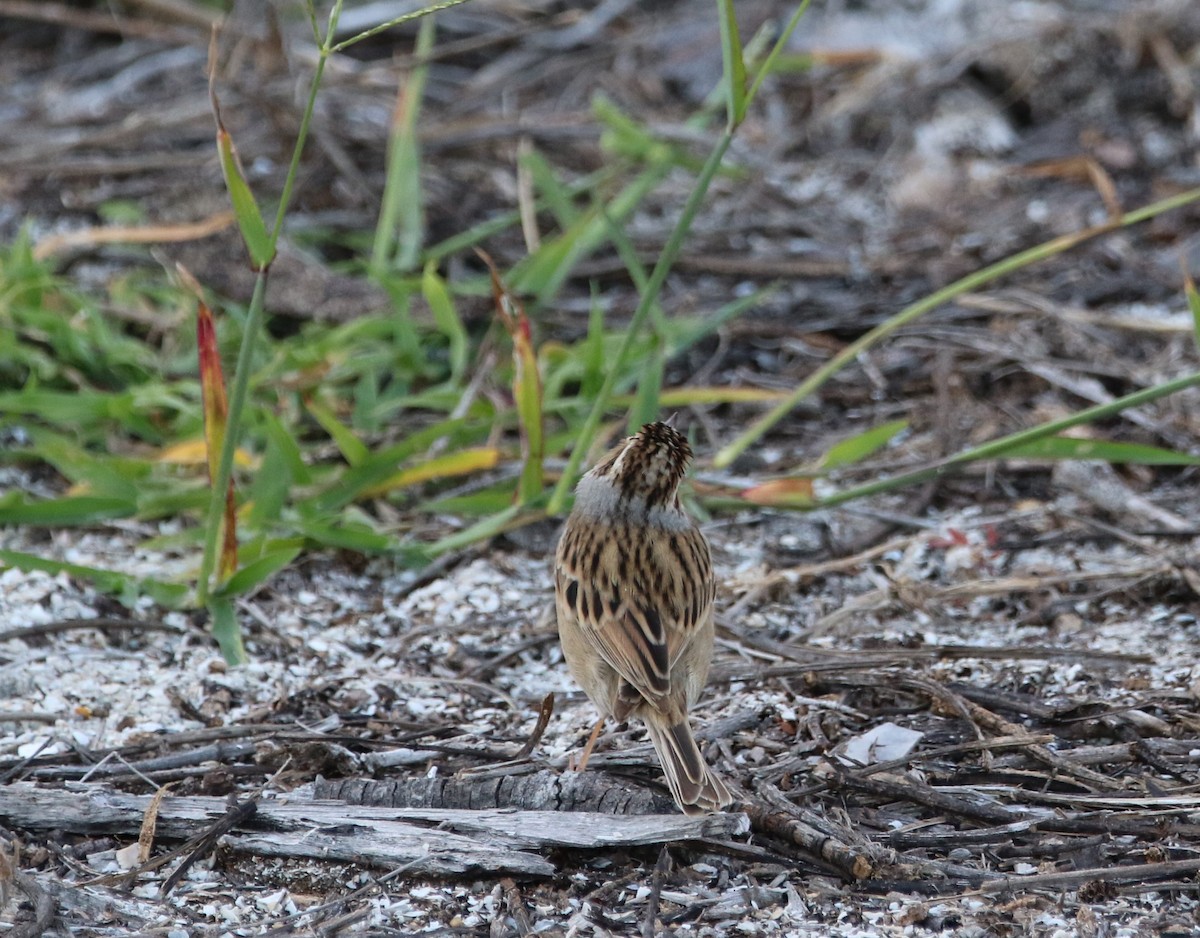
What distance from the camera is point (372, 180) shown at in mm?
6816

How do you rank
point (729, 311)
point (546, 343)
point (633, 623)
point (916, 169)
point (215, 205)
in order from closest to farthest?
point (633, 623) → point (729, 311) → point (546, 343) → point (215, 205) → point (916, 169)

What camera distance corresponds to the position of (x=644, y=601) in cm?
342

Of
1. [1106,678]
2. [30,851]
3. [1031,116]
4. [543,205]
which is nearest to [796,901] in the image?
[1106,678]

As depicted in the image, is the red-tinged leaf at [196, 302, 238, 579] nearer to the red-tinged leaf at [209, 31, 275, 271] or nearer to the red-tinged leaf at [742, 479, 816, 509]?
the red-tinged leaf at [209, 31, 275, 271]

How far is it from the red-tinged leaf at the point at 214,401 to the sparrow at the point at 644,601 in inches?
35.5

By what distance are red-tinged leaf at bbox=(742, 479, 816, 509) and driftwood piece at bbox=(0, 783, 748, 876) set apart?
1.62 meters

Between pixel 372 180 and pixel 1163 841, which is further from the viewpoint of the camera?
pixel 372 180

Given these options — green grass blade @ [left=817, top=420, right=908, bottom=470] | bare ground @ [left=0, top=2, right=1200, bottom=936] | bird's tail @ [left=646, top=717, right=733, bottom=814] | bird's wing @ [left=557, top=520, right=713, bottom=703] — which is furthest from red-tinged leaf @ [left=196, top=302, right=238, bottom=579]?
green grass blade @ [left=817, top=420, right=908, bottom=470]

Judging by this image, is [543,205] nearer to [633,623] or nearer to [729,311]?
[729,311]

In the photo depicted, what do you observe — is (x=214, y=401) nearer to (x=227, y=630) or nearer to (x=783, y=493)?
(x=227, y=630)

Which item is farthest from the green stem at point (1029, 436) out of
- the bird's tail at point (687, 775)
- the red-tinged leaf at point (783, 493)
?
the bird's tail at point (687, 775)

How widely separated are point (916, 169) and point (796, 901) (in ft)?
16.7

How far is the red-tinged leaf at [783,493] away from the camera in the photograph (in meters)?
4.55

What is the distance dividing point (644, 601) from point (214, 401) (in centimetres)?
134
